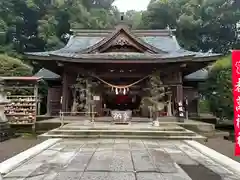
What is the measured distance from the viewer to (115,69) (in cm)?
1633

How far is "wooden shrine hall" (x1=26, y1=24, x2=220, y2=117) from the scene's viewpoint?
1490 centimetres

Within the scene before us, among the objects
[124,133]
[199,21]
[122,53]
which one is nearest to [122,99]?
[122,53]

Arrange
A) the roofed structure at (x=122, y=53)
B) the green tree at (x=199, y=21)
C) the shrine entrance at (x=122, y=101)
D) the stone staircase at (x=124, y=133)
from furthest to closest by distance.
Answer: the green tree at (x=199, y=21) → the shrine entrance at (x=122, y=101) → the roofed structure at (x=122, y=53) → the stone staircase at (x=124, y=133)

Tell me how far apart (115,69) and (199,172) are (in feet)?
37.3

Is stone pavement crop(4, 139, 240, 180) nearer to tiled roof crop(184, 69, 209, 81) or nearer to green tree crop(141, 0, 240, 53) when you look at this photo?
tiled roof crop(184, 69, 209, 81)

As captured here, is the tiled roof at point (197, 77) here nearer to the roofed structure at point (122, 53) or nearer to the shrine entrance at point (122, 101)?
the roofed structure at point (122, 53)

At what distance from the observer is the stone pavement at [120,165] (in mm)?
5121

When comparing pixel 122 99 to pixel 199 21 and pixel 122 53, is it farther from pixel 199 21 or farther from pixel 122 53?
pixel 199 21

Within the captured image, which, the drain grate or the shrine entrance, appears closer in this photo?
the drain grate

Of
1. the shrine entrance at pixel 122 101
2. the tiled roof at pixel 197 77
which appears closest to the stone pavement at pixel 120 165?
the shrine entrance at pixel 122 101

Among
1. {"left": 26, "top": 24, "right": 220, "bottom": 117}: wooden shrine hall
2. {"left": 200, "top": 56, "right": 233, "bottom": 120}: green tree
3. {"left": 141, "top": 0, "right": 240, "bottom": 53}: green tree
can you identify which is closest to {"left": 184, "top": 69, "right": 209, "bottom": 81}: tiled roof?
{"left": 200, "top": 56, "right": 233, "bottom": 120}: green tree

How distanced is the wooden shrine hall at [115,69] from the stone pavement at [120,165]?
7.33m

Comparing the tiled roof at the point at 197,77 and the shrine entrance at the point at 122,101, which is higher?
the tiled roof at the point at 197,77

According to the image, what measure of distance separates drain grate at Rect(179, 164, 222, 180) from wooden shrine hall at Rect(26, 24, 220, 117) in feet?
30.8
